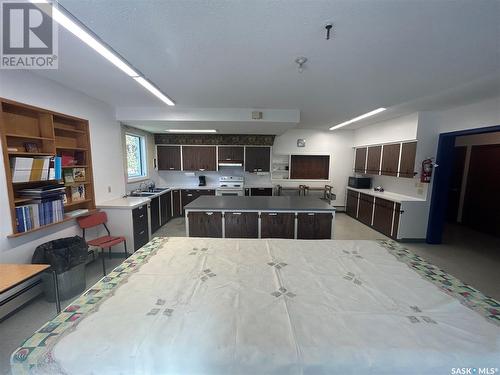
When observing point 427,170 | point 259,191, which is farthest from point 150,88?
point 427,170

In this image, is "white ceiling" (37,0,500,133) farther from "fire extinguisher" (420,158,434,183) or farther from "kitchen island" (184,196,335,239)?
"kitchen island" (184,196,335,239)

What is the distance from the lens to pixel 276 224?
3166mm

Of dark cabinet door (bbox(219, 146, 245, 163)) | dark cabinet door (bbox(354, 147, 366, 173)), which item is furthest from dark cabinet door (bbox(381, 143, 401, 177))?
dark cabinet door (bbox(219, 146, 245, 163))

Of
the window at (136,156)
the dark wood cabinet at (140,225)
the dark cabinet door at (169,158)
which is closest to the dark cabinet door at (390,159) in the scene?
the dark wood cabinet at (140,225)

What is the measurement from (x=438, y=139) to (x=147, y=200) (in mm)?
5847

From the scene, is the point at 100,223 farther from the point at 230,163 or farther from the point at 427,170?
the point at 427,170

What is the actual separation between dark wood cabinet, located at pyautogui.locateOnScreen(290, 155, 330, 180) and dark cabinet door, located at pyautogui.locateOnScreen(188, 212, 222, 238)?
396cm

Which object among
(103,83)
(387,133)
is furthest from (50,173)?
(387,133)

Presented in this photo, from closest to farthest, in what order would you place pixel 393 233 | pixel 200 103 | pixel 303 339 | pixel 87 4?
pixel 303 339
pixel 87 4
pixel 200 103
pixel 393 233

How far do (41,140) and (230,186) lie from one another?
157 inches

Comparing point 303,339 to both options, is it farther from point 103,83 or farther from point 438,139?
point 438,139

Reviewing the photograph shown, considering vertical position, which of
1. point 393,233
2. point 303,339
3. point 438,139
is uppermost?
point 438,139

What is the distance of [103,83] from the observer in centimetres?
266

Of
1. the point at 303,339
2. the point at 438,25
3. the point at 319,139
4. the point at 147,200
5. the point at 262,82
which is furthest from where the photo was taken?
Answer: the point at 319,139
